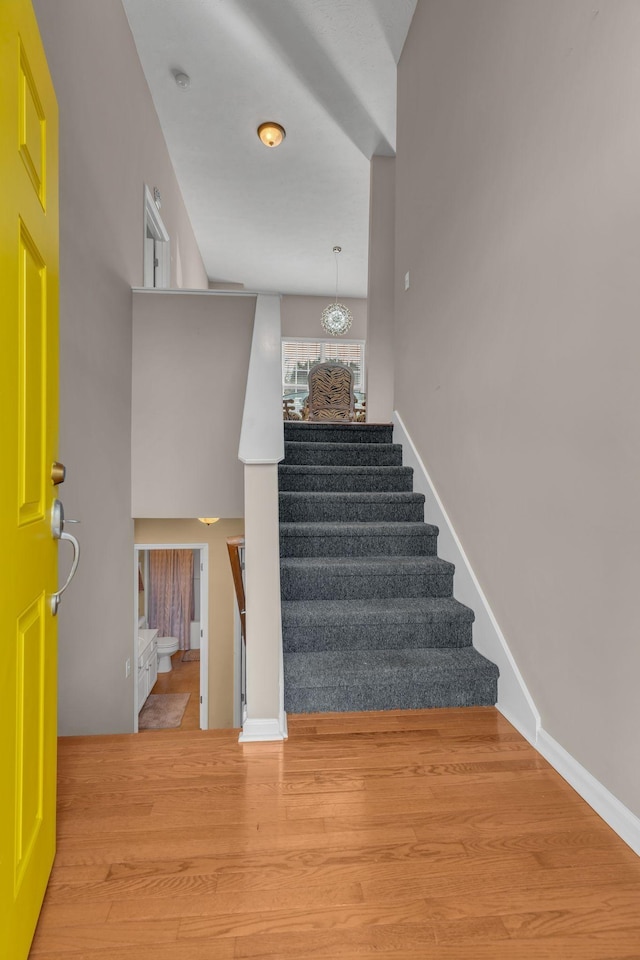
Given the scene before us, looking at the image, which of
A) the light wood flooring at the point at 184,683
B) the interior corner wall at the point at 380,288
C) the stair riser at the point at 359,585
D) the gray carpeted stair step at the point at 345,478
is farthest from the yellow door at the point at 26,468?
the light wood flooring at the point at 184,683

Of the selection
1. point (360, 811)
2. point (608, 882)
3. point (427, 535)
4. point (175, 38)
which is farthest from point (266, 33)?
point (608, 882)

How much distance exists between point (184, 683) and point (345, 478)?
207 inches

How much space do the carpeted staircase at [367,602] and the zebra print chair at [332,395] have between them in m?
1.88

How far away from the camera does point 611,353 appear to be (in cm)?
148

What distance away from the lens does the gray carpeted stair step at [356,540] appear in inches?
110

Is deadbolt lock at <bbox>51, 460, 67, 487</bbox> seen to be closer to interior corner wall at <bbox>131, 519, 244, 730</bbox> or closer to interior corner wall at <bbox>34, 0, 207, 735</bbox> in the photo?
interior corner wall at <bbox>34, 0, 207, 735</bbox>

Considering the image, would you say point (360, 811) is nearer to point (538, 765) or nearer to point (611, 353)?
point (538, 765)

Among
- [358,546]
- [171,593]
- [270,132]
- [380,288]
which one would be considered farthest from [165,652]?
[270,132]

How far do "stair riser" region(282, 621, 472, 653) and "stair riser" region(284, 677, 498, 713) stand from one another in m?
0.26

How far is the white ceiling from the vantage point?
3510 mm

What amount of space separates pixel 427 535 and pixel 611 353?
1613 mm

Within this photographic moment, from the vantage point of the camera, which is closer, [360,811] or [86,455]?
[360,811]

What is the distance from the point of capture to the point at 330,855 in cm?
133

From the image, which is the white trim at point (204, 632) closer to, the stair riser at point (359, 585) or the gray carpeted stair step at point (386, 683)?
the stair riser at point (359, 585)
